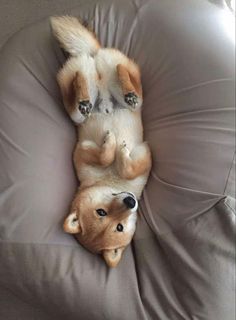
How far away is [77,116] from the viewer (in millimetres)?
1600

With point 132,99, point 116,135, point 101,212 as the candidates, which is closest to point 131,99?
point 132,99

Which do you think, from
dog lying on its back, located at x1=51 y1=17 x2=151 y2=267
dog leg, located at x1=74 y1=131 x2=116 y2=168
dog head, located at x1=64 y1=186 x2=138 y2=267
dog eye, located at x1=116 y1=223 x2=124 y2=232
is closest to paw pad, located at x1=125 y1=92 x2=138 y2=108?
dog lying on its back, located at x1=51 y1=17 x2=151 y2=267

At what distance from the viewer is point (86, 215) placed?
148cm

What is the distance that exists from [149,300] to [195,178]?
423 mm

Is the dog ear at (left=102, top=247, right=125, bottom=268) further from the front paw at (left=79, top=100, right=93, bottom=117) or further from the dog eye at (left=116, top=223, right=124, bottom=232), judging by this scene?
the front paw at (left=79, top=100, right=93, bottom=117)

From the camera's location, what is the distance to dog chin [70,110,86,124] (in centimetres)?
159

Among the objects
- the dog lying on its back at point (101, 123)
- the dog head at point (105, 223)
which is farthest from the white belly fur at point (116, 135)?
the dog head at point (105, 223)

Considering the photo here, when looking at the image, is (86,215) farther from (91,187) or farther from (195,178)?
(195,178)

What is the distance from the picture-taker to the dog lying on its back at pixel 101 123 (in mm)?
1520

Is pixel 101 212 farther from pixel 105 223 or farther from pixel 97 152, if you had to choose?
pixel 97 152

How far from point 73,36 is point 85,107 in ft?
0.84

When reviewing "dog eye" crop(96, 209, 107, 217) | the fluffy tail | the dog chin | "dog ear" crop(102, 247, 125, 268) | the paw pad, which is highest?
the fluffy tail

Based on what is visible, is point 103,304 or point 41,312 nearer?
A: point 103,304

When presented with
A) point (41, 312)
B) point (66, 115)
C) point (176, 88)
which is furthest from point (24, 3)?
point (41, 312)
